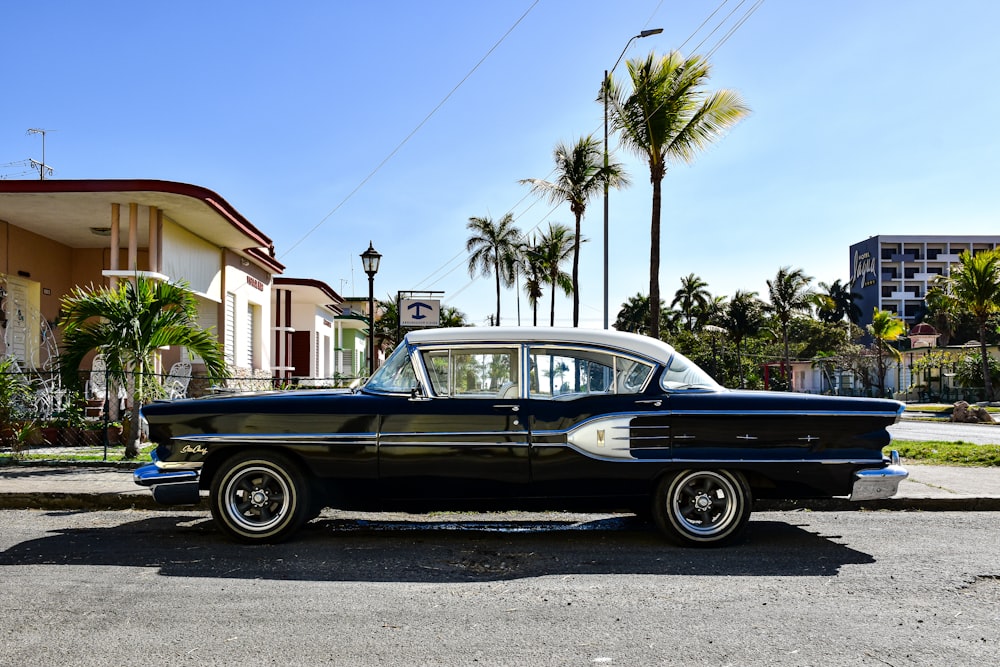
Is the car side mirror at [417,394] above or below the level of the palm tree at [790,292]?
below

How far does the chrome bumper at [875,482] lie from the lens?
630 centimetres

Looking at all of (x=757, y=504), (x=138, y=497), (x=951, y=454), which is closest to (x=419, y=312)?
(x=951, y=454)

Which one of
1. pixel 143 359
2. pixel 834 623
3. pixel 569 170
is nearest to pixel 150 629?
pixel 834 623

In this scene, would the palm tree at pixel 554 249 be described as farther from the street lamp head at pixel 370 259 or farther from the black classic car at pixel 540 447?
the black classic car at pixel 540 447

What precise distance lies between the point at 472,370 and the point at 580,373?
0.83m

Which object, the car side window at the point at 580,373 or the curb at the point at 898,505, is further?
the curb at the point at 898,505

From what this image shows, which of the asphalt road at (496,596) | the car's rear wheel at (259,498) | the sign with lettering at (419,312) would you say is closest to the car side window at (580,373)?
the asphalt road at (496,596)

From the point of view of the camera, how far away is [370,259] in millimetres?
19344

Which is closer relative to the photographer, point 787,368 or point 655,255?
point 655,255

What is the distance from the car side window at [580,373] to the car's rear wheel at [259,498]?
1933 mm

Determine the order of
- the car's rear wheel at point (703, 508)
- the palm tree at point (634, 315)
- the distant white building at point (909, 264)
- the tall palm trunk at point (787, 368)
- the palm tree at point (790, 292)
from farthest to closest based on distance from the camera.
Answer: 1. the distant white building at point (909, 264)
2. the palm tree at point (634, 315)
3. the palm tree at point (790, 292)
4. the tall palm trunk at point (787, 368)
5. the car's rear wheel at point (703, 508)

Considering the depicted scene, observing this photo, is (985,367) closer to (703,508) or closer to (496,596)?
(703,508)

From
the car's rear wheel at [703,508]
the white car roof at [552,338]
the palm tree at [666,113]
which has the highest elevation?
the palm tree at [666,113]

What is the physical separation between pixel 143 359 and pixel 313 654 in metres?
8.53
